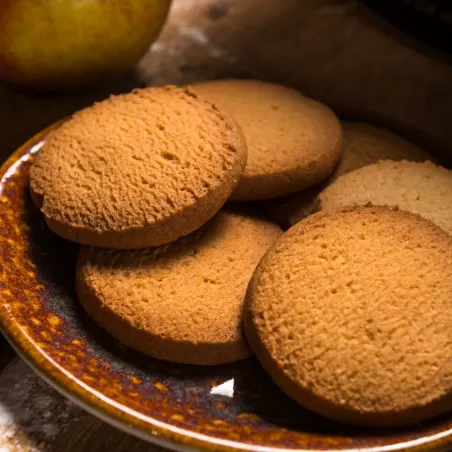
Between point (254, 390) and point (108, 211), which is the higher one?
point (108, 211)

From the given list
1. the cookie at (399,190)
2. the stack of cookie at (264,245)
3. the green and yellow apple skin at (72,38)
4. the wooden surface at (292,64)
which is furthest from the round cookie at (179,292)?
the green and yellow apple skin at (72,38)

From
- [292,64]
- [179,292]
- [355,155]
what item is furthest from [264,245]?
[292,64]

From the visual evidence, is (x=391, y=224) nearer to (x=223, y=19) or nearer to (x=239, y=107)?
(x=239, y=107)

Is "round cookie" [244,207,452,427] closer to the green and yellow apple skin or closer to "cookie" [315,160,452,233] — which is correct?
"cookie" [315,160,452,233]

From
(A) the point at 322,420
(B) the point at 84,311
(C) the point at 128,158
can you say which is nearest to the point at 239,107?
(C) the point at 128,158

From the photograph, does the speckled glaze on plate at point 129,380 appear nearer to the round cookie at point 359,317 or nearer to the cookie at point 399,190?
the round cookie at point 359,317

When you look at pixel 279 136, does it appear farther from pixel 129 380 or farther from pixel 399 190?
pixel 129 380

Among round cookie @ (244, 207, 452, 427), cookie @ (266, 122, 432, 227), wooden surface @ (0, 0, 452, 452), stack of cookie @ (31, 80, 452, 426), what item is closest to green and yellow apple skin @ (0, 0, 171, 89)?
wooden surface @ (0, 0, 452, 452)

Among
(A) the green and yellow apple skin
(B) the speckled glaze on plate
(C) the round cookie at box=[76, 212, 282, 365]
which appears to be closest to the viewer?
(B) the speckled glaze on plate
